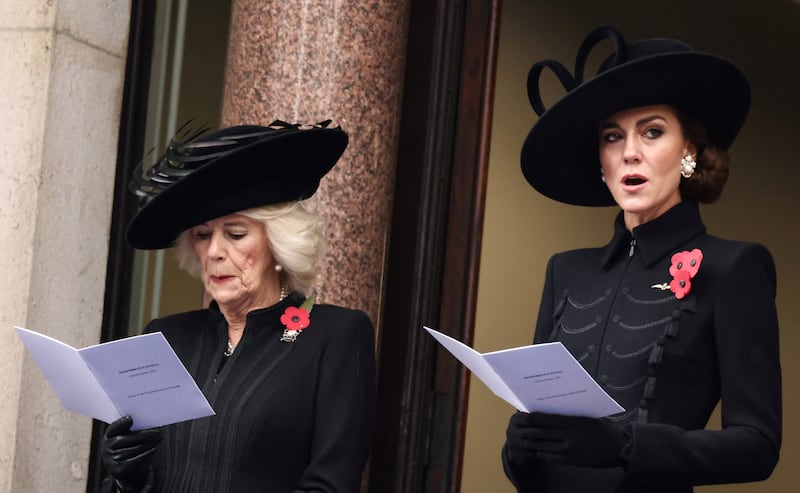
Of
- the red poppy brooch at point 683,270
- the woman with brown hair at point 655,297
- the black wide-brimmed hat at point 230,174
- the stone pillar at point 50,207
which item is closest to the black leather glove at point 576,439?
the woman with brown hair at point 655,297

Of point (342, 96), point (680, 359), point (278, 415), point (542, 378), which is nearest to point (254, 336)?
point (278, 415)

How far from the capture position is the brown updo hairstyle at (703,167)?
300 centimetres

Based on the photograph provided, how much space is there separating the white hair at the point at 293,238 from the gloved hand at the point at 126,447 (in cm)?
53

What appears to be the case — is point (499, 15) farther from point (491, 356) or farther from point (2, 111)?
point (491, 356)

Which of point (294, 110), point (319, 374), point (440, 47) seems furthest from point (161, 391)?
point (440, 47)

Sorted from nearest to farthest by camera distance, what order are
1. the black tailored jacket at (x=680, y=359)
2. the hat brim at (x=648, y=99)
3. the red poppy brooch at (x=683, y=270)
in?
the black tailored jacket at (x=680, y=359), the red poppy brooch at (x=683, y=270), the hat brim at (x=648, y=99)

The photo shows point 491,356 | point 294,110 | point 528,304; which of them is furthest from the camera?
point 528,304

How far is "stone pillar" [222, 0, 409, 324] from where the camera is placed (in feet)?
14.6

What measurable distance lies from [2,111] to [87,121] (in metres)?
0.36

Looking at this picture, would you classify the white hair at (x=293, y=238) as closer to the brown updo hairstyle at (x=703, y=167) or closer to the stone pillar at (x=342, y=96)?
the brown updo hairstyle at (x=703, y=167)

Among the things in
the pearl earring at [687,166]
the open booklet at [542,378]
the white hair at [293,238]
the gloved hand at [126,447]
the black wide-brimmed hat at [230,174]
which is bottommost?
the gloved hand at [126,447]

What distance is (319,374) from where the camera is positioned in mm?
3188

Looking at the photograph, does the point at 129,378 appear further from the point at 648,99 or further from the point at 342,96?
the point at 342,96

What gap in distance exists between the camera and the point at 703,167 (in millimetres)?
3010
